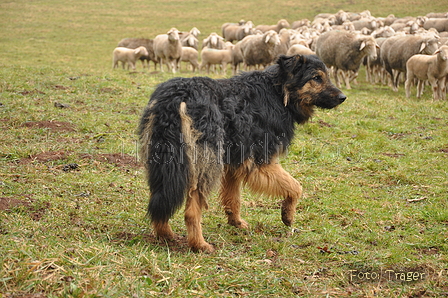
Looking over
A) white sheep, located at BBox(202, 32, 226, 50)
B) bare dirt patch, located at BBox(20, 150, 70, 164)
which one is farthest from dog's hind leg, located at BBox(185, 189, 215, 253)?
white sheep, located at BBox(202, 32, 226, 50)

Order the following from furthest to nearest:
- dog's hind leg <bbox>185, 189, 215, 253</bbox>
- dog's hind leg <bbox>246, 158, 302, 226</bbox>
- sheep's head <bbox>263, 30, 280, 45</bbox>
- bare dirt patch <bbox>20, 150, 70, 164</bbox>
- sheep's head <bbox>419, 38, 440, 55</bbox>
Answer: sheep's head <bbox>263, 30, 280, 45</bbox> → sheep's head <bbox>419, 38, 440, 55</bbox> → bare dirt patch <bbox>20, 150, 70, 164</bbox> → dog's hind leg <bbox>246, 158, 302, 226</bbox> → dog's hind leg <bbox>185, 189, 215, 253</bbox>

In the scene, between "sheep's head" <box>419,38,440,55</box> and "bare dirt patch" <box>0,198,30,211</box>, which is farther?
"sheep's head" <box>419,38,440,55</box>

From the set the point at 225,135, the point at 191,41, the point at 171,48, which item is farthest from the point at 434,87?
the point at 191,41

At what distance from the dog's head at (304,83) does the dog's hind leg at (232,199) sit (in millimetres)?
1171

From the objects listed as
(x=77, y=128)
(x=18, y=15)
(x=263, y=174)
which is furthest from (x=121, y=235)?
(x=18, y=15)

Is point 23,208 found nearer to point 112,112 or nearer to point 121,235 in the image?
point 121,235

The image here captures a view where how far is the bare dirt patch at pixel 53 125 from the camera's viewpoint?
27.7 feet

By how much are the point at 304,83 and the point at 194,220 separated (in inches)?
87.6

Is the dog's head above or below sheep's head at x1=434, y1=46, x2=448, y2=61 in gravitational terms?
above

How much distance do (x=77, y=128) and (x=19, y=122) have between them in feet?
3.48

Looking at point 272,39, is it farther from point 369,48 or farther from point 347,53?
point 369,48

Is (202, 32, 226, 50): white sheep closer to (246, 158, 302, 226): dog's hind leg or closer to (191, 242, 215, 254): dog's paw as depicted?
(246, 158, 302, 226): dog's hind leg

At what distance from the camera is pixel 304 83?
18.2 ft

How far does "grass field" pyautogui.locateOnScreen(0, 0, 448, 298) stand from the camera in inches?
144
